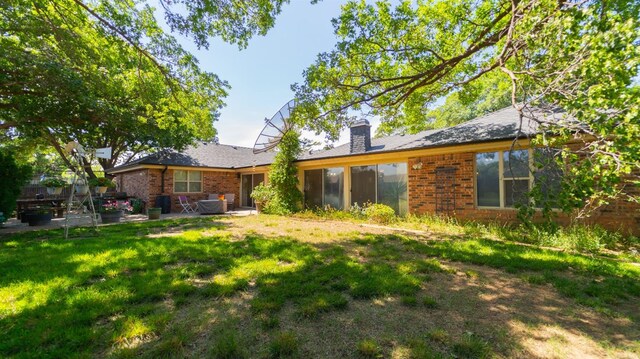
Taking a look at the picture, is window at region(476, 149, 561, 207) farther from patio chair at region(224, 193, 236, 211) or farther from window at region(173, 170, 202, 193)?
window at region(173, 170, 202, 193)

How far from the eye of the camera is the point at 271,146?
1171 cm

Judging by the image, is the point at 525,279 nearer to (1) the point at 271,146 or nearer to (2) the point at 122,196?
(1) the point at 271,146

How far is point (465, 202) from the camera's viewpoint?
8320 millimetres

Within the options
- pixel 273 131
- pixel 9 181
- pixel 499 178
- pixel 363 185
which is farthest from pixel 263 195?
pixel 499 178

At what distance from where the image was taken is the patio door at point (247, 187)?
16552mm

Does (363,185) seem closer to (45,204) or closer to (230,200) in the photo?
(230,200)

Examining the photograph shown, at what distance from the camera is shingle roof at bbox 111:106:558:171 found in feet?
25.5

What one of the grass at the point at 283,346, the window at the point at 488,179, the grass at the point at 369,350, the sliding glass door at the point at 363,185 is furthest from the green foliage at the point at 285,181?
the grass at the point at 369,350

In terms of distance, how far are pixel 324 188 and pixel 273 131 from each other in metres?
3.49

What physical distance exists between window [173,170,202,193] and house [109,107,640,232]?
5 cm

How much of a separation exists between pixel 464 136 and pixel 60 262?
10.2 meters

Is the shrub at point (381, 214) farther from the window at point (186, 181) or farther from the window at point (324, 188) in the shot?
the window at point (186, 181)

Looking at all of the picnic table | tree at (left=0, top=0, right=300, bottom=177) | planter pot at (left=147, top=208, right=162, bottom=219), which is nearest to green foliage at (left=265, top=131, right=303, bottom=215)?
tree at (left=0, top=0, right=300, bottom=177)

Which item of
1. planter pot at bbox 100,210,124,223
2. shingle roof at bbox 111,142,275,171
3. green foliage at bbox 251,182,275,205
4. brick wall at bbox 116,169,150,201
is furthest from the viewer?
shingle roof at bbox 111,142,275,171
